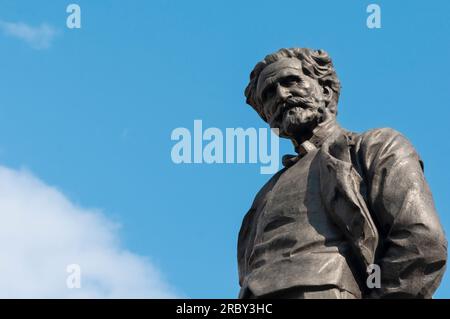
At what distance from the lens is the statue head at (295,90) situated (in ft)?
48.4

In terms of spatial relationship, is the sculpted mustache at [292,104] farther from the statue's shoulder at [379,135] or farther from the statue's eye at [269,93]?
the statue's shoulder at [379,135]

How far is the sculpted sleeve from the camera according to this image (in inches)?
521

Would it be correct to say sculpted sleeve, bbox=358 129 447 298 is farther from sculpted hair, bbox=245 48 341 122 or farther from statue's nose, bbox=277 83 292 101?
sculpted hair, bbox=245 48 341 122

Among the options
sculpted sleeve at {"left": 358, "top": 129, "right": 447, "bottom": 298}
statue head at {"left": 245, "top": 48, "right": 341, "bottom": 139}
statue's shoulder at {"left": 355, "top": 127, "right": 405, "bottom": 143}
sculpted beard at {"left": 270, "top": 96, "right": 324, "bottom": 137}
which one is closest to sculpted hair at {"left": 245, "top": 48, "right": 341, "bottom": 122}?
statue head at {"left": 245, "top": 48, "right": 341, "bottom": 139}

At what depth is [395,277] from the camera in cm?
1327

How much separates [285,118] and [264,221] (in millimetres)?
Result: 1100

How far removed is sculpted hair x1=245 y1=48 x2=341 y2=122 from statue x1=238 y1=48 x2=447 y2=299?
0.23 m

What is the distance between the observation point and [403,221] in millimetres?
13406

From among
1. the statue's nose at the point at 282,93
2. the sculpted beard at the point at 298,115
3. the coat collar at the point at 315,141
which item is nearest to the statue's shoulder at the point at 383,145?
the coat collar at the point at 315,141

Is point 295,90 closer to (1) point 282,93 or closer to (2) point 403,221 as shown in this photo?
(1) point 282,93
